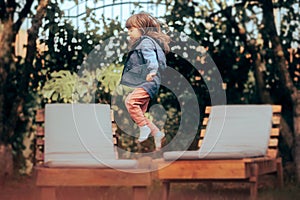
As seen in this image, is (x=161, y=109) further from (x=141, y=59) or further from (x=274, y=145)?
(x=141, y=59)

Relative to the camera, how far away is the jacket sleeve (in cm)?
398

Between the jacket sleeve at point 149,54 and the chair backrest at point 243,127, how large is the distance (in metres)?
1.78

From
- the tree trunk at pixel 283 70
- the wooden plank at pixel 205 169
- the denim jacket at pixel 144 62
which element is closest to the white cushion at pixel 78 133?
the wooden plank at pixel 205 169

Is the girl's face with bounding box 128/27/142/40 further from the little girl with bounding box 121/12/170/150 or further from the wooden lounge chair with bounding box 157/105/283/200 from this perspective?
the wooden lounge chair with bounding box 157/105/283/200

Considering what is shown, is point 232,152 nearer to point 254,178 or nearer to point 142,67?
point 254,178

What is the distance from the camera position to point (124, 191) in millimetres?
5887

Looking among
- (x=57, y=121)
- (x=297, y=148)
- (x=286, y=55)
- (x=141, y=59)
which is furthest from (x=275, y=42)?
(x=141, y=59)

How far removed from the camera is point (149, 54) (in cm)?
408

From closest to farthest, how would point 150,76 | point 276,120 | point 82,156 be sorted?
point 150,76, point 82,156, point 276,120

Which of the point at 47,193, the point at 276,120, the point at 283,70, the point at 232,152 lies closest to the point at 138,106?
the point at 47,193

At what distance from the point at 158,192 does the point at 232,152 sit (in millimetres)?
919

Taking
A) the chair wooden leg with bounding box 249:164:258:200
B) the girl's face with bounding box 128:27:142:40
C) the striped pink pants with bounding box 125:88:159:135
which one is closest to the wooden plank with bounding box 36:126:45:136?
the striped pink pants with bounding box 125:88:159:135

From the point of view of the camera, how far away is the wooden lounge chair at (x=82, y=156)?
448 centimetres

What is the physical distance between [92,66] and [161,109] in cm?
73
